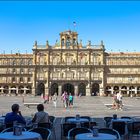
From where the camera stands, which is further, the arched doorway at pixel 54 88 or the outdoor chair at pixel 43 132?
the arched doorway at pixel 54 88

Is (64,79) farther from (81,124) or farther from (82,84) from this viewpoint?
(81,124)

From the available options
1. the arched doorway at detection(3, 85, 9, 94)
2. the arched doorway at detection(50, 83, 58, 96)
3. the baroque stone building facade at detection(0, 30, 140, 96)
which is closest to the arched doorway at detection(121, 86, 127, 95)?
the baroque stone building facade at detection(0, 30, 140, 96)

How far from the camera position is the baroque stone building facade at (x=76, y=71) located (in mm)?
100188

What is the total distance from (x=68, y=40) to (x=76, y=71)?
9241mm

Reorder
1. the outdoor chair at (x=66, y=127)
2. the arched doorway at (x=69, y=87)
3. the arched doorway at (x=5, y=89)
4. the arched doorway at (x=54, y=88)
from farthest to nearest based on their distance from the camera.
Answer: the arched doorway at (x=5, y=89) < the arched doorway at (x=54, y=88) < the arched doorway at (x=69, y=87) < the outdoor chair at (x=66, y=127)

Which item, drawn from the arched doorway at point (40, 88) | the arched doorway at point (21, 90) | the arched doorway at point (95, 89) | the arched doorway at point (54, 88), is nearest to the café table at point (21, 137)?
the arched doorway at point (95, 89)

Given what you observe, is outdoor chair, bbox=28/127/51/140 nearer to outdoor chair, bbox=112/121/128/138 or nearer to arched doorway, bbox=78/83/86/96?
outdoor chair, bbox=112/121/128/138

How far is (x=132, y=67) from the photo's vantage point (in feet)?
347

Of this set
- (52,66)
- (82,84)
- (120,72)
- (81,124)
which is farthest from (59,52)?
(81,124)

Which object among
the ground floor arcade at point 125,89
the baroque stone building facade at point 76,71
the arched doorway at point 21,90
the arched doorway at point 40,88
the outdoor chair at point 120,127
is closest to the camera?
the outdoor chair at point 120,127

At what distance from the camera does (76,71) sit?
10081cm

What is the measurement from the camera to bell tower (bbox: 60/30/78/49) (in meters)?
103

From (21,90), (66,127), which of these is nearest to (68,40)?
(21,90)

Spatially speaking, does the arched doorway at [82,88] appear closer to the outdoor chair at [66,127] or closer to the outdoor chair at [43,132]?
the outdoor chair at [66,127]
